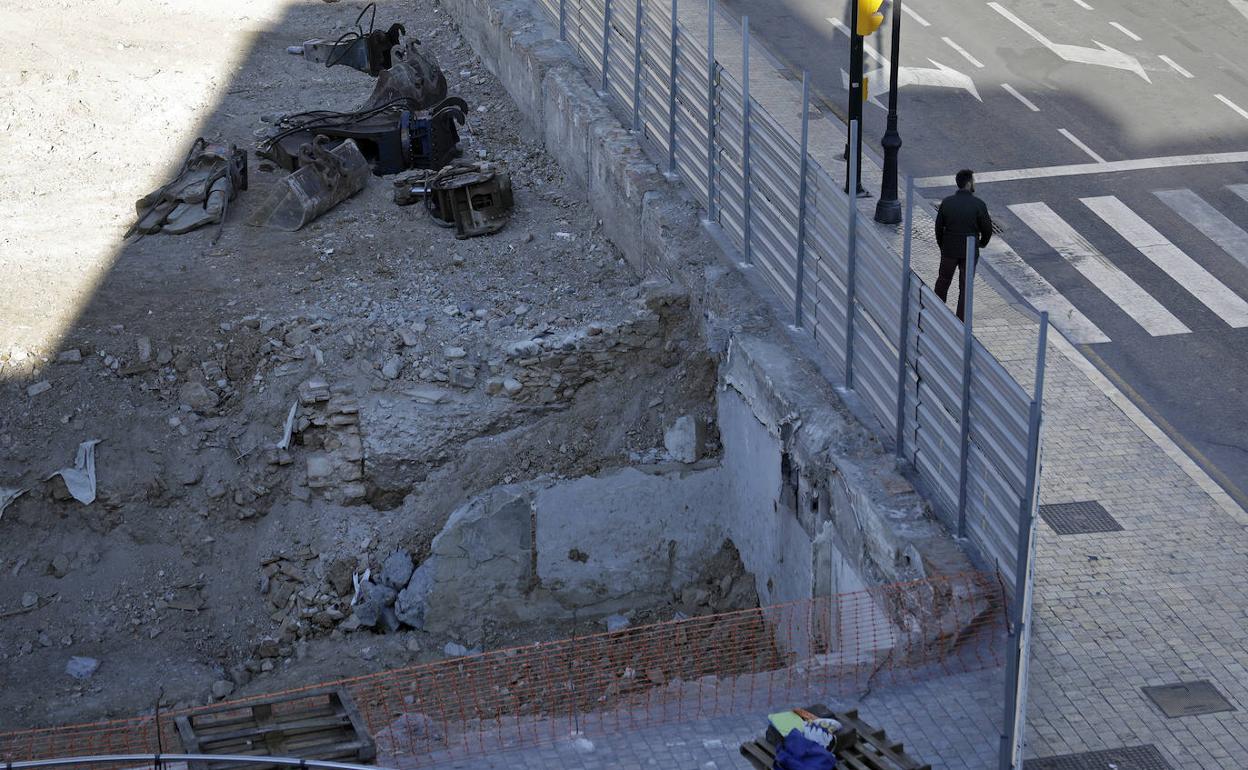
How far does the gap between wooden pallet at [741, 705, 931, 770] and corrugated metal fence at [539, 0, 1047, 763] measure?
0.69 meters

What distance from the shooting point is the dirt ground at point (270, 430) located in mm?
13961

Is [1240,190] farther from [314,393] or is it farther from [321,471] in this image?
[321,471]

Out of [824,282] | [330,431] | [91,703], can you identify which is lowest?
[91,703]

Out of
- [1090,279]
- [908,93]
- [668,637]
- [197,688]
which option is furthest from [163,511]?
[908,93]

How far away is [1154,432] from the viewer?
13.4 meters

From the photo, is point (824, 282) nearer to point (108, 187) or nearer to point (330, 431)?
point (330, 431)

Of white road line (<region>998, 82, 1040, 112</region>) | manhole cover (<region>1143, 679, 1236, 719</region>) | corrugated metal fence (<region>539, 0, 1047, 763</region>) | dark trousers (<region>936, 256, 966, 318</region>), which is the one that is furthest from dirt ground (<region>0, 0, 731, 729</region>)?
white road line (<region>998, 82, 1040, 112</region>)

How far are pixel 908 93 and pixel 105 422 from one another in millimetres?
12131

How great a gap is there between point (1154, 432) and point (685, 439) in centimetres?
400

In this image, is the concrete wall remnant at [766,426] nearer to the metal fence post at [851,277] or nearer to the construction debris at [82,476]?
the metal fence post at [851,277]

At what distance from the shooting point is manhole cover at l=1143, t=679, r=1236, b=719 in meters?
9.74

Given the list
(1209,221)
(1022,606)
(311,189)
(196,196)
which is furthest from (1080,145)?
(1022,606)

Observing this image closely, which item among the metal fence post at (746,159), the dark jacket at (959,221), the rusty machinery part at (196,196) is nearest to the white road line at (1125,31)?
the dark jacket at (959,221)

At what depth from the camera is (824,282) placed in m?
12.5
